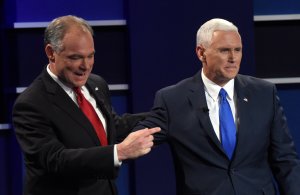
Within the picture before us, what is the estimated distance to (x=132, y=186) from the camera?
13.1ft

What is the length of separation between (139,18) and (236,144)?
58.0 inches

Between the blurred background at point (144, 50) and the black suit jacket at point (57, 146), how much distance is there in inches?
56.5

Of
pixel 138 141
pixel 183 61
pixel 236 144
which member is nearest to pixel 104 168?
pixel 138 141

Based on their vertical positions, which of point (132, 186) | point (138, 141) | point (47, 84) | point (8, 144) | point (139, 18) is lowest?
point (132, 186)

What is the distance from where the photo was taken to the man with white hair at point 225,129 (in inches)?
103

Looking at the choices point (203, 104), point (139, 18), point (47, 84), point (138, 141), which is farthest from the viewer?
point (139, 18)

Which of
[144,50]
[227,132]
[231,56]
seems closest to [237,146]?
[227,132]

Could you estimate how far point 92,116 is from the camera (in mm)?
2529

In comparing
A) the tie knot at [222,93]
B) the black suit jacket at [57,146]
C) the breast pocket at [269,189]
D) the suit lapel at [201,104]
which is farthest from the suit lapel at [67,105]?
the breast pocket at [269,189]

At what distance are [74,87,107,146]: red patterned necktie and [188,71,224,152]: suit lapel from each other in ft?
1.31

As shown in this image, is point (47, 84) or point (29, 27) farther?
point (29, 27)

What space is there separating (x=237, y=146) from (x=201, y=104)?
0.75 ft

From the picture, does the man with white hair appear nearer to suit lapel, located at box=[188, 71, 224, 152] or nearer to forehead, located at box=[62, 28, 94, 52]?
suit lapel, located at box=[188, 71, 224, 152]

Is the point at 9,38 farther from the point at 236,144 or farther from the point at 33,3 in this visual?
the point at 236,144
